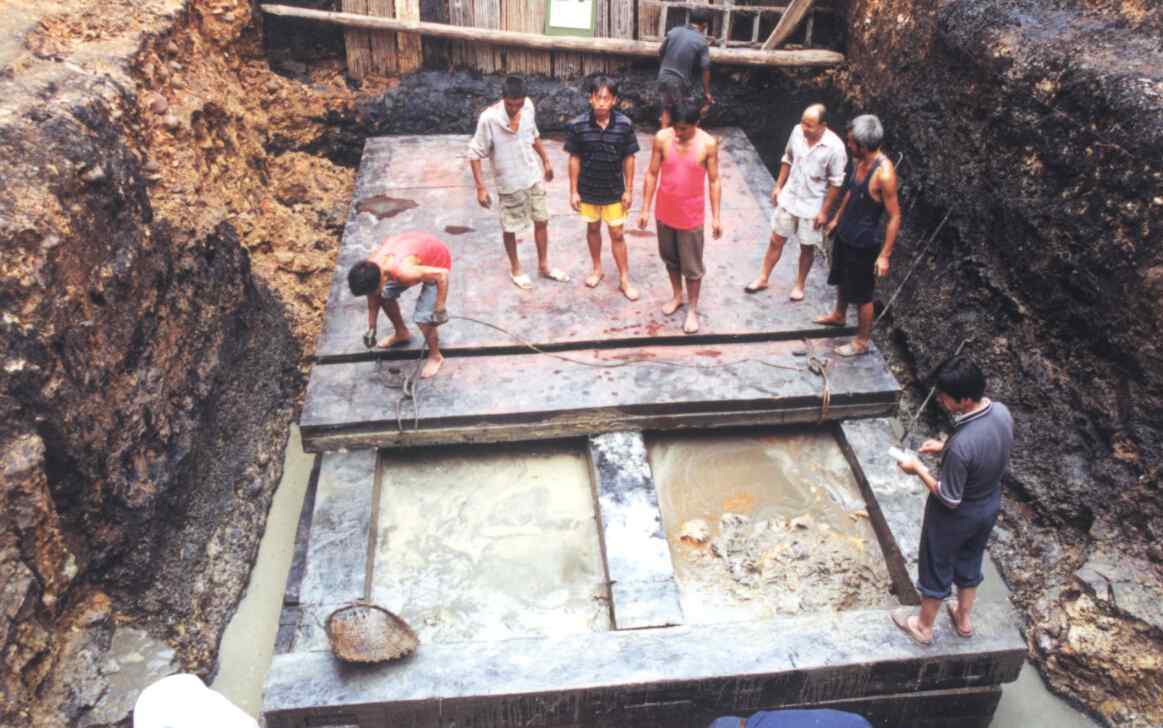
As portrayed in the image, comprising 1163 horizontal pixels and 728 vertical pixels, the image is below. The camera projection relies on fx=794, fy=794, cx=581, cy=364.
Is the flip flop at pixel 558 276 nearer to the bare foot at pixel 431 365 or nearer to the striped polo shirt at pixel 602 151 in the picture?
the striped polo shirt at pixel 602 151

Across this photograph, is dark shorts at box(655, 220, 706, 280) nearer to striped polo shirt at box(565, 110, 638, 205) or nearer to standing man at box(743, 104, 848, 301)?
striped polo shirt at box(565, 110, 638, 205)

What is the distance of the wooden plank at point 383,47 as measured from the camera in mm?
7426

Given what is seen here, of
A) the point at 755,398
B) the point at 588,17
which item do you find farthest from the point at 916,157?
the point at 588,17

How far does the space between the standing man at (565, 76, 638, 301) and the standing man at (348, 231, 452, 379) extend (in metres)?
1.03

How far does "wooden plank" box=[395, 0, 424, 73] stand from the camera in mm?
7348

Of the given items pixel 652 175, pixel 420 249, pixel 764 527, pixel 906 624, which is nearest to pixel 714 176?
pixel 652 175

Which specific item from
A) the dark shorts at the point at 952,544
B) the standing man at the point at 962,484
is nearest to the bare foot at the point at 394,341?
the standing man at the point at 962,484

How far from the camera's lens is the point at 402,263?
15.3 feet

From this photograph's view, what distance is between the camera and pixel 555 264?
6.08m

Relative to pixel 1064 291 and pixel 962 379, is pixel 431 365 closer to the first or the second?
pixel 962 379

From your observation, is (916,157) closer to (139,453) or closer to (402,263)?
(402,263)

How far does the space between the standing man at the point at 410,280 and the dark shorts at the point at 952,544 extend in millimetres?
2932

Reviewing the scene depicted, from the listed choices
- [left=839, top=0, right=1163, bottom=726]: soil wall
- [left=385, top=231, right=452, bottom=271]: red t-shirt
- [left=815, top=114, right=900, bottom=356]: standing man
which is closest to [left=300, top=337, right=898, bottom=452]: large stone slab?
[left=815, top=114, right=900, bottom=356]: standing man

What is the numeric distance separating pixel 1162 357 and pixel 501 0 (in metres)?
6.01
